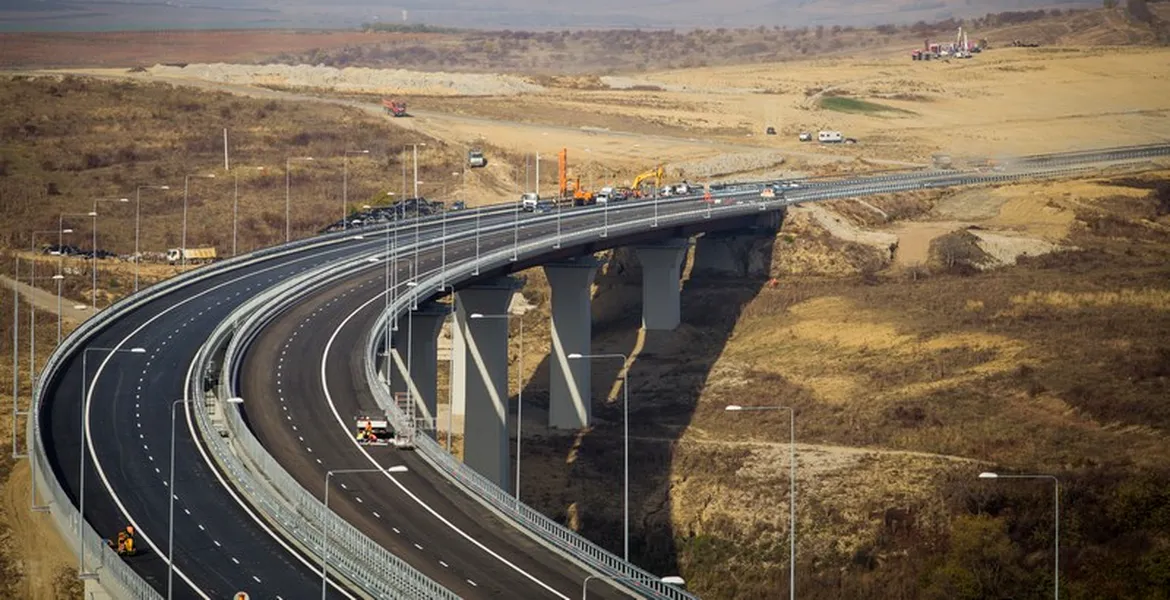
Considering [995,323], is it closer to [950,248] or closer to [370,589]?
[950,248]

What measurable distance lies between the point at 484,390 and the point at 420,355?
22.1ft

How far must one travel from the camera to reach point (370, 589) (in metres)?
76.2

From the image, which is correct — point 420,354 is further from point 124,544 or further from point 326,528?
point 326,528

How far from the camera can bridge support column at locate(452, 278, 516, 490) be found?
122 metres

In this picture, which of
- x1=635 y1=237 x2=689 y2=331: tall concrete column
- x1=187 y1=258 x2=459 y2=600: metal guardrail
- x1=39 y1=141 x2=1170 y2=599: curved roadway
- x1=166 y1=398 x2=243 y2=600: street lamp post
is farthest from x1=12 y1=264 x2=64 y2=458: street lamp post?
x1=635 y1=237 x2=689 y2=331: tall concrete column

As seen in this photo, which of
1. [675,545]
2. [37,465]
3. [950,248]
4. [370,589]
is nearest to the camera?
[370,589]

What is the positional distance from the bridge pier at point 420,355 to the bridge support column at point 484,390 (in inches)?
100

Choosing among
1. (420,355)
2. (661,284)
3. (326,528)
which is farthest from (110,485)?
(661,284)

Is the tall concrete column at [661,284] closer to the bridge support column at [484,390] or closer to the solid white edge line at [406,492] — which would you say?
the bridge support column at [484,390]

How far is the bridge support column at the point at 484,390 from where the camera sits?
12188 cm

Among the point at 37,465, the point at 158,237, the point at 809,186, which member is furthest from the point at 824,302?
the point at 37,465

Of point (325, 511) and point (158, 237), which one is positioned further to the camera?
point (158, 237)

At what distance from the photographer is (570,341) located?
464 feet

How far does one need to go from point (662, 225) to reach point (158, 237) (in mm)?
45127
